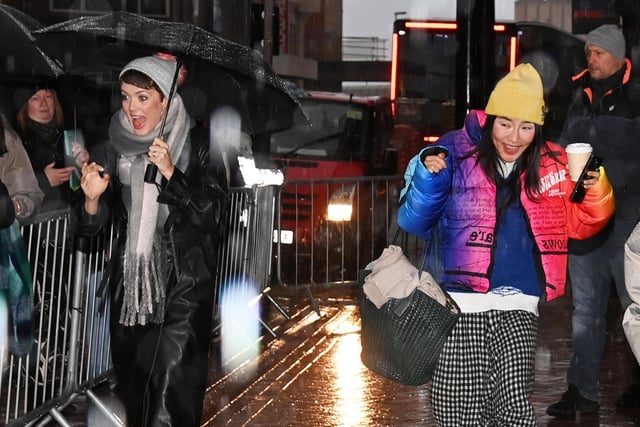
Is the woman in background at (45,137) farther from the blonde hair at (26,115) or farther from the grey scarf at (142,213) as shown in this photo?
the grey scarf at (142,213)

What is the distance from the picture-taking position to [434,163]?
5344 mm

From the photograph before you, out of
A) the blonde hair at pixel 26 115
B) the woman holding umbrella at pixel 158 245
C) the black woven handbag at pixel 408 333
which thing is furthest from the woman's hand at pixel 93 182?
the blonde hair at pixel 26 115

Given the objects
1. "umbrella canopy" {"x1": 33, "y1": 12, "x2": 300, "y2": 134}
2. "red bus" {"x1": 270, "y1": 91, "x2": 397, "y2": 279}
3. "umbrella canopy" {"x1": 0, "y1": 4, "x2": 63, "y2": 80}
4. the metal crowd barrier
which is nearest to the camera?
"umbrella canopy" {"x1": 33, "y1": 12, "x2": 300, "y2": 134}

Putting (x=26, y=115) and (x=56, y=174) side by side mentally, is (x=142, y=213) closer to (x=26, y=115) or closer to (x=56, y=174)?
(x=56, y=174)

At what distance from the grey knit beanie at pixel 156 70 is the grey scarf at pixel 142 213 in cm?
11

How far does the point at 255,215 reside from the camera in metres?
10.1

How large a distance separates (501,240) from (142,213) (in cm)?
154

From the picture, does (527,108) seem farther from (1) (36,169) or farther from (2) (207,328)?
(1) (36,169)

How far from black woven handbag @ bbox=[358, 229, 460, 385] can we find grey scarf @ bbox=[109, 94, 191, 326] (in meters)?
0.95

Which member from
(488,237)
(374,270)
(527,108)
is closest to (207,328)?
(374,270)

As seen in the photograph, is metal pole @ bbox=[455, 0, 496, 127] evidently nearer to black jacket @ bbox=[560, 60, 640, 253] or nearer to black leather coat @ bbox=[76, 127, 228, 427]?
black jacket @ bbox=[560, 60, 640, 253]

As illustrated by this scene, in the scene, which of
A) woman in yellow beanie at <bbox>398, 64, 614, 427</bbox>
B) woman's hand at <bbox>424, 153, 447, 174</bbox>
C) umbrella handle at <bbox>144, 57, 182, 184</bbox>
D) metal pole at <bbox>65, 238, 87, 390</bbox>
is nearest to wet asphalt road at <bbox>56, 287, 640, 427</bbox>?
metal pole at <bbox>65, 238, 87, 390</bbox>

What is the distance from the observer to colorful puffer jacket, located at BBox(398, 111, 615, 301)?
5488 mm

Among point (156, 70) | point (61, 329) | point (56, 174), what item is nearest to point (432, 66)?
point (56, 174)
